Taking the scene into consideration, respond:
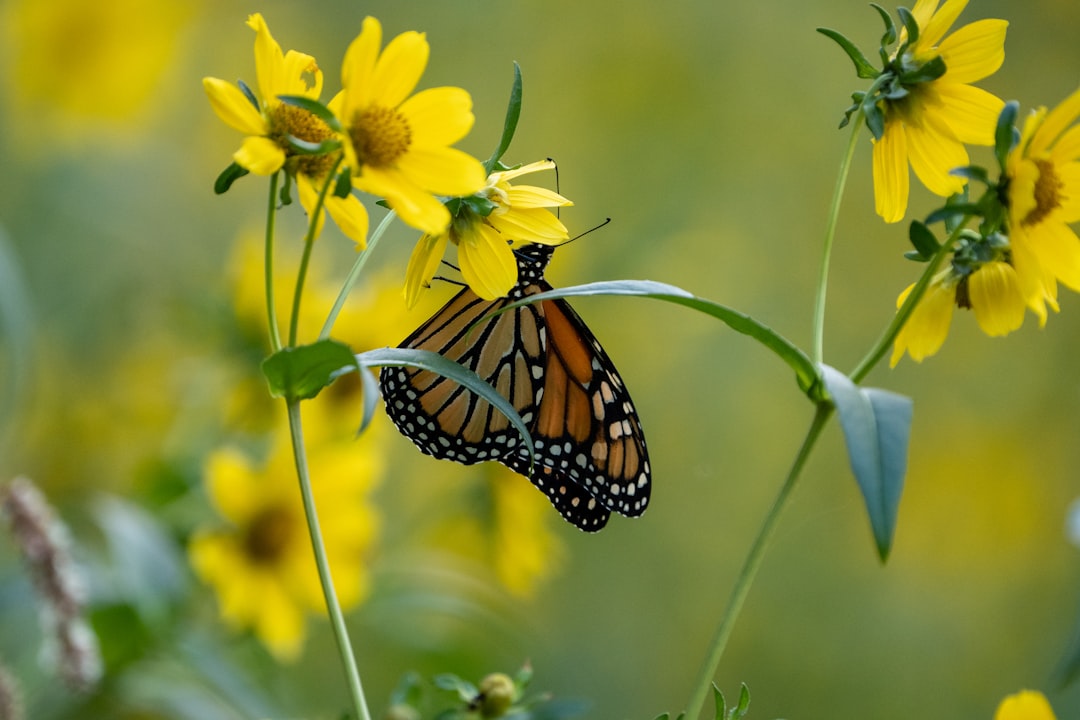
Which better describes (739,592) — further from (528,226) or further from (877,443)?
(528,226)

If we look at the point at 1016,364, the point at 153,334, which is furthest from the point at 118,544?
the point at 1016,364

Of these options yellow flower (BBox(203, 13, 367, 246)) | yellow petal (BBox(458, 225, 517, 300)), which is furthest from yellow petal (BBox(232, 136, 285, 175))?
yellow petal (BBox(458, 225, 517, 300))

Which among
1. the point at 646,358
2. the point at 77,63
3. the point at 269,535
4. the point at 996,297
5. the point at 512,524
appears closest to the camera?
the point at 996,297

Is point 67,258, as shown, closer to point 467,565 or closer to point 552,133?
point 467,565

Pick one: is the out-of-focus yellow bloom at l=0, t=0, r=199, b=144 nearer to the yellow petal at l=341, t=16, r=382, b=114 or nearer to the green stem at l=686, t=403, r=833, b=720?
the yellow petal at l=341, t=16, r=382, b=114

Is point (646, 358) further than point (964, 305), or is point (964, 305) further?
point (646, 358)

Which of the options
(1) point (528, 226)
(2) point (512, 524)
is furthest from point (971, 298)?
(2) point (512, 524)
